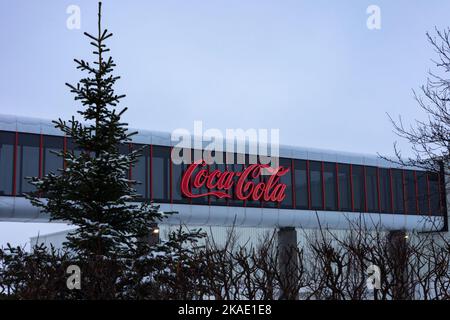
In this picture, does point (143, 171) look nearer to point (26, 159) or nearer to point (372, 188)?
point (26, 159)

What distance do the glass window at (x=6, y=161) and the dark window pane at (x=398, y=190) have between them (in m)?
24.1

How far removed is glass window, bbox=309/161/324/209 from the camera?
4141 cm

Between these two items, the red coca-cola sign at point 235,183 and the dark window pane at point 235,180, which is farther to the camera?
the dark window pane at point 235,180

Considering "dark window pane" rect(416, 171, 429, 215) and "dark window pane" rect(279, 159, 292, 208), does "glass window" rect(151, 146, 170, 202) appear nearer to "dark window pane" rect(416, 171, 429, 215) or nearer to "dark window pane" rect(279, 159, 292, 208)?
"dark window pane" rect(279, 159, 292, 208)

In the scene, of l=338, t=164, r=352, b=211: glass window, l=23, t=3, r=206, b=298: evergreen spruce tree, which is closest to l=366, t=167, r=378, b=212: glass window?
l=338, t=164, r=352, b=211: glass window

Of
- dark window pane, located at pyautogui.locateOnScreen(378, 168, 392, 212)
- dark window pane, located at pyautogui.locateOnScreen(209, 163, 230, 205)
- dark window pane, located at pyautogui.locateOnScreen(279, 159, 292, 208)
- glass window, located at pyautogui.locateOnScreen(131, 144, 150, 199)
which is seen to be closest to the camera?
glass window, located at pyautogui.locateOnScreen(131, 144, 150, 199)

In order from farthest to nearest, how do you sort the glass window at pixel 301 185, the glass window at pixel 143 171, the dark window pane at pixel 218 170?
the glass window at pixel 301 185 → the dark window pane at pixel 218 170 → the glass window at pixel 143 171

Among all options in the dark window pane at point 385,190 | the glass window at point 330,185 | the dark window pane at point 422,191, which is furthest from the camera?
the dark window pane at point 422,191

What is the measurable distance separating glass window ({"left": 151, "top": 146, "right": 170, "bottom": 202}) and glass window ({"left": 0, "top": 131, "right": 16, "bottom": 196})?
705cm

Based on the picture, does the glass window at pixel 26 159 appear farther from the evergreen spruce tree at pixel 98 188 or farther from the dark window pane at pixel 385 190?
the dark window pane at pixel 385 190

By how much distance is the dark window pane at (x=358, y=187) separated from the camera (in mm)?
43312

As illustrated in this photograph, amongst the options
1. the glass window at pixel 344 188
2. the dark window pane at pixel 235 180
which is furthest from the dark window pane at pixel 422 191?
the dark window pane at pixel 235 180

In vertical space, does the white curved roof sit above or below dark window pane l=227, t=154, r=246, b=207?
above

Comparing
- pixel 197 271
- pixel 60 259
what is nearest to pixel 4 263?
pixel 60 259
